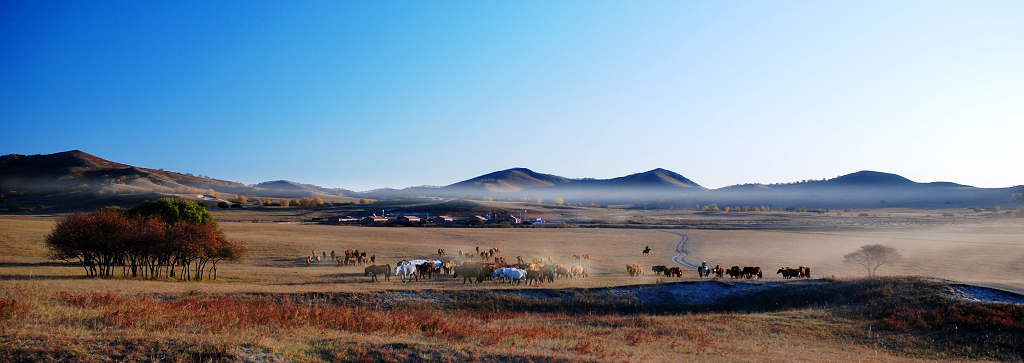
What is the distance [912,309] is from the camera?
17.6 metres

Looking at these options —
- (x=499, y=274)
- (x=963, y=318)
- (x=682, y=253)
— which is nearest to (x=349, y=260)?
(x=499, y=274)

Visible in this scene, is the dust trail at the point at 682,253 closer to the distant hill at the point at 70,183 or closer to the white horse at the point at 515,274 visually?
→ the white horse at the point at 515,274

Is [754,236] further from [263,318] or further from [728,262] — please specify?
[263,318]

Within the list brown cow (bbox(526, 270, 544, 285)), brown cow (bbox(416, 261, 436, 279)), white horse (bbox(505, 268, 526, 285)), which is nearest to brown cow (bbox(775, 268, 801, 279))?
brown cow (bbox(526, 270, 544, 285))

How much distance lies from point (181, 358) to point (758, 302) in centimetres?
2250

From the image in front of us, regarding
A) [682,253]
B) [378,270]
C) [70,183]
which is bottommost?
[682,253]

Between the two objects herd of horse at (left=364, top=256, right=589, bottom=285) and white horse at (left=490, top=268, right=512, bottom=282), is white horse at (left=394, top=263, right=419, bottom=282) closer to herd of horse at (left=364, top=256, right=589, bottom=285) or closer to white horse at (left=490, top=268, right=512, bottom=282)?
herd of horse at (left=364, top=256, right=589, bottom=285)

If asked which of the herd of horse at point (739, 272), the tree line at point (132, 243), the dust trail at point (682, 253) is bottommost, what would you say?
the dust trail at point (682, 253)

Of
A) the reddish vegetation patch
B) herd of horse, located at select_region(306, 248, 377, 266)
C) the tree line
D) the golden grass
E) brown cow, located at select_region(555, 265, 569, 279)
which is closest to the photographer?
the golden grass

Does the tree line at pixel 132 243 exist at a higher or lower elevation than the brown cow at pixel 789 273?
higher

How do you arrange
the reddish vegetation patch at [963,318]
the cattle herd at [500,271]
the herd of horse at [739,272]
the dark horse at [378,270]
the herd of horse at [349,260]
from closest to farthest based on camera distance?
the reddish vegetation patch at [963,318], the cattle herd at [500,271], the dark horse at [378,270], the herd of horse at [739,272], the herd of horse at [349,260]

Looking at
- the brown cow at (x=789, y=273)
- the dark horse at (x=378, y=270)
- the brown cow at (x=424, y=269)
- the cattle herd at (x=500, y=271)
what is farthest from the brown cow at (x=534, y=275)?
the brown cow at (x=789, y=273)

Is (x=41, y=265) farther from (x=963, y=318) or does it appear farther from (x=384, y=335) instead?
(x=963, y=318)

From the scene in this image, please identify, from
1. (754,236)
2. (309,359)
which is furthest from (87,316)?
(754,236)
